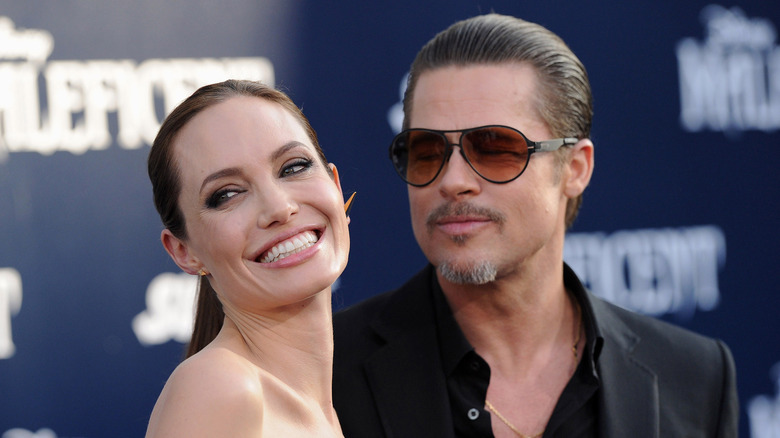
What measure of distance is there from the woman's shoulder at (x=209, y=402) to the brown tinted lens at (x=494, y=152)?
42.8 inches

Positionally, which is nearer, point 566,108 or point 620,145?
point 566,108

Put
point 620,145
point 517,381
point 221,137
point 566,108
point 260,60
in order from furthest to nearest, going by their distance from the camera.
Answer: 1. point 620,145
2. point 260,60
3. point 566,108
4. point 517,381
5. point 221,137

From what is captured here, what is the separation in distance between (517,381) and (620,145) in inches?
66.8

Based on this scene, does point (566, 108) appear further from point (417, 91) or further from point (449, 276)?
point (449, 276)

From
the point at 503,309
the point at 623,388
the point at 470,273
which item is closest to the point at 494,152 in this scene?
the point at 470,273

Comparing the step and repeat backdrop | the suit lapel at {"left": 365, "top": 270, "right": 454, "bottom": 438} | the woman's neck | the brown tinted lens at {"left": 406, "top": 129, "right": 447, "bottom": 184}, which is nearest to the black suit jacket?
the suit lapel at {"left": 365, "top": 270, "right": 454, "bottom": 438}

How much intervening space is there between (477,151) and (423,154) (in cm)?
16

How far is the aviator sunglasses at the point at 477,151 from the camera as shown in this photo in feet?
8.18

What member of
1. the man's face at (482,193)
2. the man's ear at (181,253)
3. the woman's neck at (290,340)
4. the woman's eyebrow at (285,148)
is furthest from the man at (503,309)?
the woman's eyebrow at (285,148)

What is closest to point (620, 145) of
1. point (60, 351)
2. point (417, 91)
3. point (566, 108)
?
point (566, 108)

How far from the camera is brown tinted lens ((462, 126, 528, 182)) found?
249 cm

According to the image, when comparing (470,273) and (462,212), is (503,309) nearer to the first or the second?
(470,273)

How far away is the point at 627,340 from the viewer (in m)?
2.61

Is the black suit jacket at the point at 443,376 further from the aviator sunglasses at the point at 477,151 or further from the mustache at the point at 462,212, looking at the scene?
the aviator sunglasses at the point at 477,151
